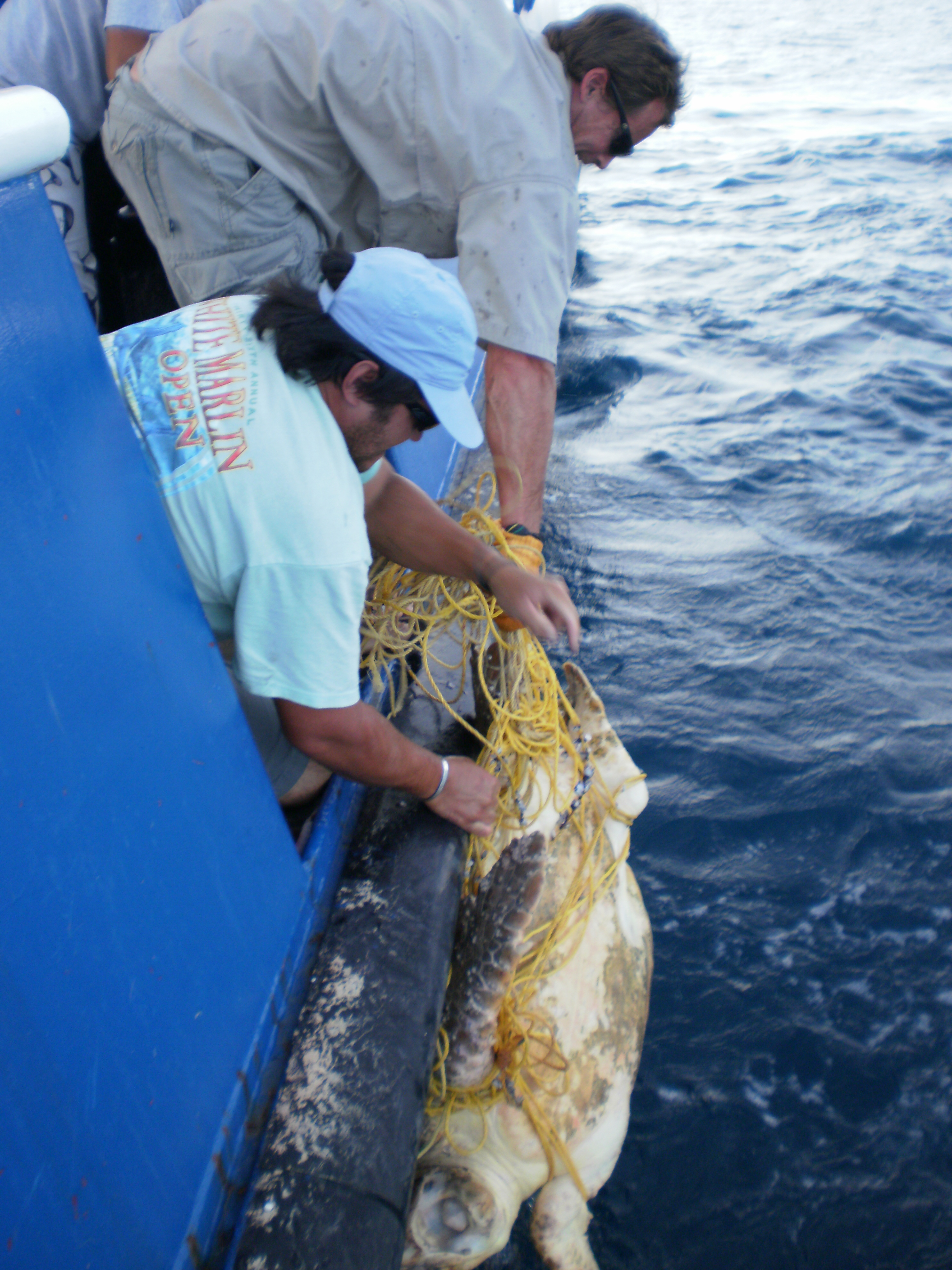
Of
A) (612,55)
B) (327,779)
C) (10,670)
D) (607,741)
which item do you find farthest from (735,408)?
(10,670)

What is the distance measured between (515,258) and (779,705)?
2.35 metres

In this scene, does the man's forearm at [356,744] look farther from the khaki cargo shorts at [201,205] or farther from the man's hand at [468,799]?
the khaki cargo shorts at [201,205]

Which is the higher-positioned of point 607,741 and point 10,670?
point 10,670

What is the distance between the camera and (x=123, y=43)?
9.48ft

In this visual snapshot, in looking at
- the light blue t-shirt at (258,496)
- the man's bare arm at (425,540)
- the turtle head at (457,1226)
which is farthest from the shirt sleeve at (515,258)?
the turtle head at (457,1226)

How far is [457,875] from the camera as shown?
230 cm

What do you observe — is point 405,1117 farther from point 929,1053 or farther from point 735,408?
point 735,408

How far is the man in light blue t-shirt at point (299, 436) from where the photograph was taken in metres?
1.73

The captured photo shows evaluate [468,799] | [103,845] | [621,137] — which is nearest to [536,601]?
[468,799]

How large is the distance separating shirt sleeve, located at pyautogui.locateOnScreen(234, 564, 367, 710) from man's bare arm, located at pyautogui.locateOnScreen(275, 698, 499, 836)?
6 centimetres

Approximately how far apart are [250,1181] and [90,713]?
3.35ft

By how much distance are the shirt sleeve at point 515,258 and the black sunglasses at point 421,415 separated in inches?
36.3

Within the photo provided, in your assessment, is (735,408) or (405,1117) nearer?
(405,1117)

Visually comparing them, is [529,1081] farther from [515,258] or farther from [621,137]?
[621,137]
